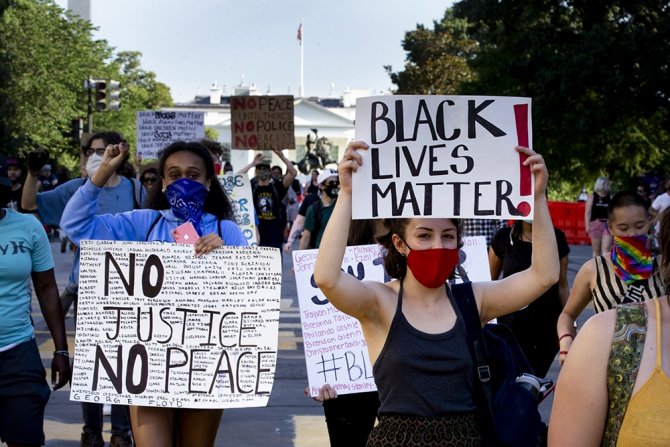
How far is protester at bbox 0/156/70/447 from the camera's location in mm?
5223

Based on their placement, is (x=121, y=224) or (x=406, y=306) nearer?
(x=406, y=306)

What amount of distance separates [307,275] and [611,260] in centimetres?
155

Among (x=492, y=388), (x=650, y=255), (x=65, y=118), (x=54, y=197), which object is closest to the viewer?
(x=492, y=388)

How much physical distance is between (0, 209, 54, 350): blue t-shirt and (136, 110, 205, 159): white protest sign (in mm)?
11517

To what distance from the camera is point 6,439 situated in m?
5.23

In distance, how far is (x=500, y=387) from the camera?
410 centimetres

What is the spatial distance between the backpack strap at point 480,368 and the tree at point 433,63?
180 feet

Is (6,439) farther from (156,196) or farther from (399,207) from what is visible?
(399,207)

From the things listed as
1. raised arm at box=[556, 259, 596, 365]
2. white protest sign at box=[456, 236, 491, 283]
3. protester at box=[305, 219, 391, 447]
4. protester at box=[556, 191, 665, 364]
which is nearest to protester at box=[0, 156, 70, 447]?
protester at box=[305, 219, 391, 447]

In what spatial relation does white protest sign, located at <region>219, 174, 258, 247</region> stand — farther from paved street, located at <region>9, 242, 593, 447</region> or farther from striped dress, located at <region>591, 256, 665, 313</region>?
striped dress, located at <region>591, 256, 665, 313</region>

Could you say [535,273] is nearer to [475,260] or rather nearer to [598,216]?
[475,260]

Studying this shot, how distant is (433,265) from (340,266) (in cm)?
34

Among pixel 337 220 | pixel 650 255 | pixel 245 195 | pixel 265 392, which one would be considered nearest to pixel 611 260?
pixel 650 255

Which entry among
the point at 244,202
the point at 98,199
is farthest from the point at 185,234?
the point at 244,202
